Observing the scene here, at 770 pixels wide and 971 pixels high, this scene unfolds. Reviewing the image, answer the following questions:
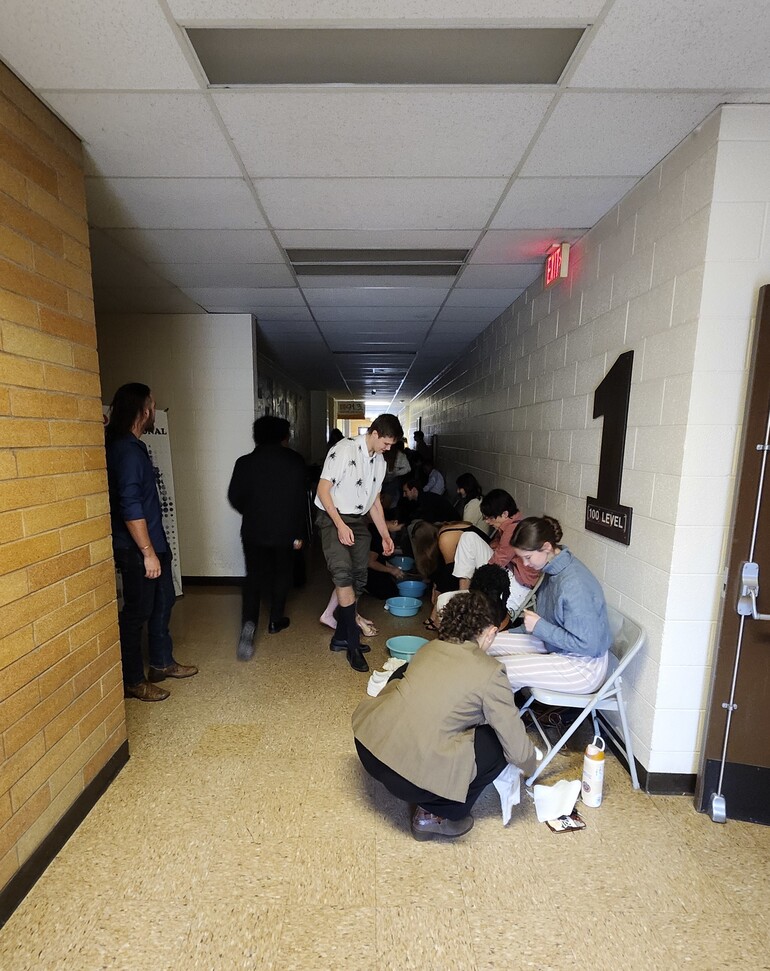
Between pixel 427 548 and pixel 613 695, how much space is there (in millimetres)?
1740

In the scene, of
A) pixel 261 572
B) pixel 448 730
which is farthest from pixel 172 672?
pixel 448 730

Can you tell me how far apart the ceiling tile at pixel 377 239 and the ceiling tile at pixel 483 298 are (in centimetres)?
90

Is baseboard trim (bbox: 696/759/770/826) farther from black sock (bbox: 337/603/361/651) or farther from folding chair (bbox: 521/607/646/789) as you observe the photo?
black sock (bbox: 337/603/361/651)

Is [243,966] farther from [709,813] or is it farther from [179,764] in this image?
[709,813]

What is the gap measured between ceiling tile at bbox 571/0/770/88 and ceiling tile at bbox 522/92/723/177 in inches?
2.8

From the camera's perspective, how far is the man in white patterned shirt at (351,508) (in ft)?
9.73

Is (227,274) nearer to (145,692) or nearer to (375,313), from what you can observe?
(375,313)

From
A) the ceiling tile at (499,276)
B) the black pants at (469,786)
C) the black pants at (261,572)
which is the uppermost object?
the ceiling tile at (499,276)

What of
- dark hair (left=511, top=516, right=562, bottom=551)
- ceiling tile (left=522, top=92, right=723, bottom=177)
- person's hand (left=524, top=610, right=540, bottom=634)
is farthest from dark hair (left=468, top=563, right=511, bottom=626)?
ceiling tile (left=522, top=92, right=723, bottom=177)

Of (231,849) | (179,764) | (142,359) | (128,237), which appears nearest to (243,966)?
(231,849)

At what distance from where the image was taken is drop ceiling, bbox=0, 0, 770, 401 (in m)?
1.28

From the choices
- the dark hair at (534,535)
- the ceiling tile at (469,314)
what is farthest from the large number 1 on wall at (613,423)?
the ceiling tile at (469,314)

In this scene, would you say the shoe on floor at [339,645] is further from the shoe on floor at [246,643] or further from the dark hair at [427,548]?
the dark hair at [427,548]

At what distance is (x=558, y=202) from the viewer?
226cm
